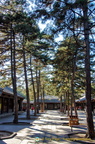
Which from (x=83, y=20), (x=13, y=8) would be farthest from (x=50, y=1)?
(x=13, y=8)

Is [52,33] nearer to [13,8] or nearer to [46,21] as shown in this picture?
[46,21]

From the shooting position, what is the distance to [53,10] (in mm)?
8344

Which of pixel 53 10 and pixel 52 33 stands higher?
pixel 53 10

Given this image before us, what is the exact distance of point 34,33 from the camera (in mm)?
11195

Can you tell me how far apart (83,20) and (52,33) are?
1864mm

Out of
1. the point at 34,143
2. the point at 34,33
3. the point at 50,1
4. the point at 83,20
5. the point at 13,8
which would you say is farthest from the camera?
the point at 13,8

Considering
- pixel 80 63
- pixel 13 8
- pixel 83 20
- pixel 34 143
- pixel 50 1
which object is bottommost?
pixel 34 143

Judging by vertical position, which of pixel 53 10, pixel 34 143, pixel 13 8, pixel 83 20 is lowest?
pixel 34 143

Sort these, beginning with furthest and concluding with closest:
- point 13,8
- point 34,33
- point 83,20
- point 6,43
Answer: point 6,43 → point 13,8 → point 34,33 → point 83,20

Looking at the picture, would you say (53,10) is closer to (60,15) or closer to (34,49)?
(60,15)

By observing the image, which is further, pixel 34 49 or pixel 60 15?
pixel 34 49

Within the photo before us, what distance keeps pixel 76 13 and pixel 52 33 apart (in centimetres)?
168

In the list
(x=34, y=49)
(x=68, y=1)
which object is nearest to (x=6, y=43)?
(x=34, y=49)

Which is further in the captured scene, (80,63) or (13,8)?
(80,63)
